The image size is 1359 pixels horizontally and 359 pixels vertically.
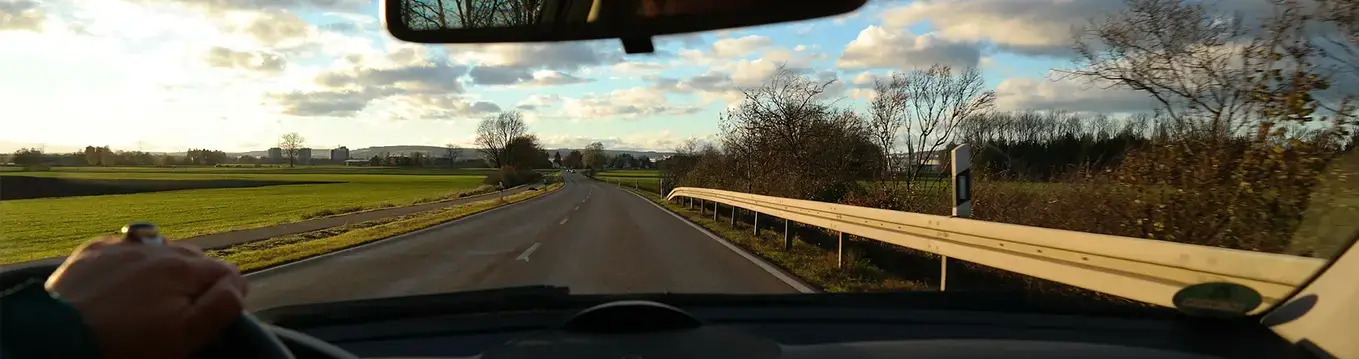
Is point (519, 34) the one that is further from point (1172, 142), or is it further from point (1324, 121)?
point (1172, 142)

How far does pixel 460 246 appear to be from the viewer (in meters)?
12.3

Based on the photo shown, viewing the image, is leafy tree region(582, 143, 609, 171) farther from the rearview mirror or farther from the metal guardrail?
the rearview mirror

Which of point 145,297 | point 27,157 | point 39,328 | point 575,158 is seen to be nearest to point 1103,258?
point 145,297

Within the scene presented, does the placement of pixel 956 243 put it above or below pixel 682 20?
below

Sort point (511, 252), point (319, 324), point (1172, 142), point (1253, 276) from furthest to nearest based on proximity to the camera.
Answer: point (511, 252) < point (1172, 142) < point (319, 324) < point (1253, 276)

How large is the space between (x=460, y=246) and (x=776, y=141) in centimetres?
1102

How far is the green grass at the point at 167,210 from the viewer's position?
480 centimetres

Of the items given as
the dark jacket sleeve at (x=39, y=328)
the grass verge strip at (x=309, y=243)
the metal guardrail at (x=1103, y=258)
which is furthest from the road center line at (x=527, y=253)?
the dark jacket sleeve at (x=39, y=328)

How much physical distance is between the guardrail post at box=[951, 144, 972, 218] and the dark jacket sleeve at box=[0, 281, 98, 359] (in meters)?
7.40

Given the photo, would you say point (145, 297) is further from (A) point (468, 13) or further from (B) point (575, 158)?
(B) point (575, 158)

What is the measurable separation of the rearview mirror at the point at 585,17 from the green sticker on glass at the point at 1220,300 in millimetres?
1576

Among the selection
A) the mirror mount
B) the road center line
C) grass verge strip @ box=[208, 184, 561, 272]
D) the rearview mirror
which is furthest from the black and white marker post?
grass verge strip @ box=[208, 184, 561, 272]

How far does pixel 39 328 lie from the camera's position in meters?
1.13

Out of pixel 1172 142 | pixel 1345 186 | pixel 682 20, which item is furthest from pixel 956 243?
pixel 682 20
